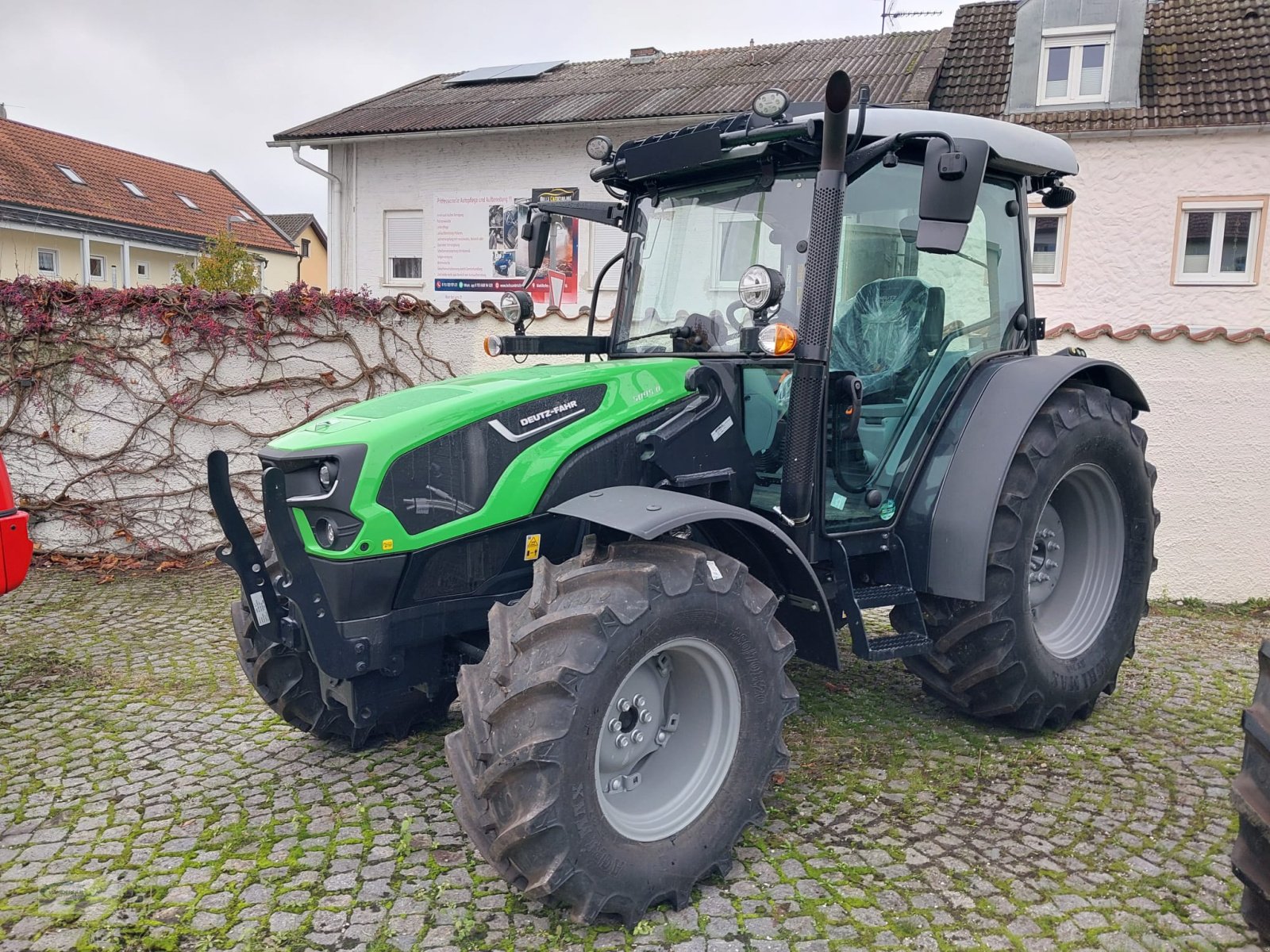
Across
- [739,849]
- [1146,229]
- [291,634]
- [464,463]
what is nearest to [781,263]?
[464,463]

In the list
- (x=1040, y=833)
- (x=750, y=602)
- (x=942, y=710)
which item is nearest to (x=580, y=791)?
(x=750, y=602)

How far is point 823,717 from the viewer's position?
14.5 ft

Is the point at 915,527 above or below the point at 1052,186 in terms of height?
below

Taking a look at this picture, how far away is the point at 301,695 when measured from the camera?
3.86 metres

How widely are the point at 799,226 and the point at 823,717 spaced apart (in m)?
2.13

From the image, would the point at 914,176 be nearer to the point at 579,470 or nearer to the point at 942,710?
the point at 579,470

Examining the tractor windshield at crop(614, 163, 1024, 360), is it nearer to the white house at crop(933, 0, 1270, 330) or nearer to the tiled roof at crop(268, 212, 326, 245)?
the white house at crop(933, 0, 1270, 330)

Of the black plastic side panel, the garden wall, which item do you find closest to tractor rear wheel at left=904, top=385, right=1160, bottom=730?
the black plastic side panel

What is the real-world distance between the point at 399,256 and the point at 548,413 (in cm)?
1422

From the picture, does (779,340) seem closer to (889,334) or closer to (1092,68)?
(889,334)

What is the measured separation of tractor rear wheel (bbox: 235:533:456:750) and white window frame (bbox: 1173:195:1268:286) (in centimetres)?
1365

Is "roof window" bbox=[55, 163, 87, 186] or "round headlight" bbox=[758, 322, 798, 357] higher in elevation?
"roof window" bbox=[55, 163, 87, 186]

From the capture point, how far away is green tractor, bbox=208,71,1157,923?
282 cm

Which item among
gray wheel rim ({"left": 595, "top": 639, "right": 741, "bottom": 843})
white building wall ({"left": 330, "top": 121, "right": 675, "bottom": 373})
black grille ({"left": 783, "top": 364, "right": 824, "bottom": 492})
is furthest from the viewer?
white building wall ({"left": 330, "top": 121, "right": 675, "bottom": 373})
